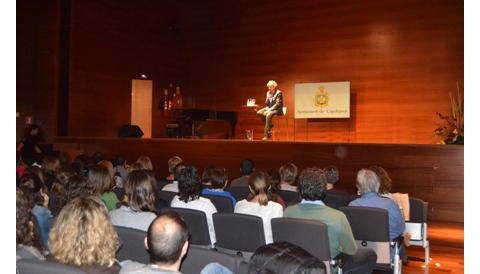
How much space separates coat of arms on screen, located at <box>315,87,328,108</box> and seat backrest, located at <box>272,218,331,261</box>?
842 cm

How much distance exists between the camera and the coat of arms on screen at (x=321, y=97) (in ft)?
37.6

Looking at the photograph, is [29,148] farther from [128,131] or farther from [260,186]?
[260,186]

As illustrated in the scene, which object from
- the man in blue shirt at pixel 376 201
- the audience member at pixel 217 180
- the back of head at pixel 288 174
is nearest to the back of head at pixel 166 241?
the man in blue shirt at pixel 376 201

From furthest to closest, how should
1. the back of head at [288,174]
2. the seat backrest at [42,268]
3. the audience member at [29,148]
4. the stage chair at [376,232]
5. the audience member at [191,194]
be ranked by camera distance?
the audience member at [29,148]
the back of head at [288,174]
the audience member at [191,194]
the stage chair at [376,232]
the seat backrest at [42,268]

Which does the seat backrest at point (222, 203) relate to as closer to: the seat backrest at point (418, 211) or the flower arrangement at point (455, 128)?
the seat backrest at point (418, 211)

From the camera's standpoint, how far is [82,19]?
1181cm

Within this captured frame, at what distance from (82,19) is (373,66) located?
21.8 ft

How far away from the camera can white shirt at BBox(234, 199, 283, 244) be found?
3.70 metres

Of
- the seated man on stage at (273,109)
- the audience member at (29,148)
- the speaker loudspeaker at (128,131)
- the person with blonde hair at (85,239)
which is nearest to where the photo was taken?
the person with blonde hair at (85,239)

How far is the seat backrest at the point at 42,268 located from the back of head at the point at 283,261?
64 centimetres

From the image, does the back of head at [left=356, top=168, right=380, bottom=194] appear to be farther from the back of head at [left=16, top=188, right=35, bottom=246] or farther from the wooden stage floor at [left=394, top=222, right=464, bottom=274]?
the back of head at [left=16, top=188, right=35, bottom=246]

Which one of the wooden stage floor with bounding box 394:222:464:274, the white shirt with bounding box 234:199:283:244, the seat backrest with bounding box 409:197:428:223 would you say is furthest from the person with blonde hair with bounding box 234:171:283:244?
the wooden stage floor with bounding box 394:222:464:274

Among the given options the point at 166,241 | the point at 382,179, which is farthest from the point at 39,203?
the point at 382,179
